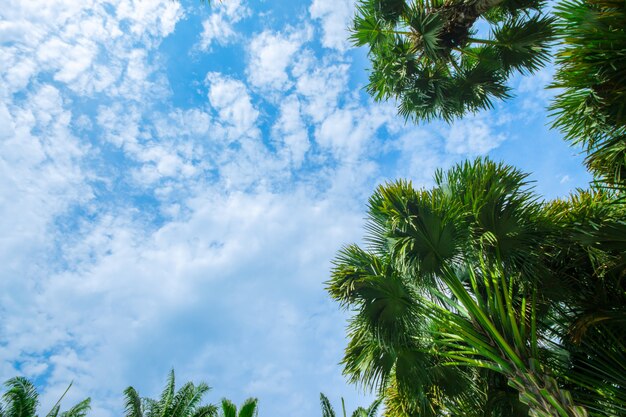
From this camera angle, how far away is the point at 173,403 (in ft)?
43.2

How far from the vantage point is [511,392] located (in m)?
6.38

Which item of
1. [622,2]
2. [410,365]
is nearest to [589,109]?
[622,2]

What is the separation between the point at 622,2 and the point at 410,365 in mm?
5692

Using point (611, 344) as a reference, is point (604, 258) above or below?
above

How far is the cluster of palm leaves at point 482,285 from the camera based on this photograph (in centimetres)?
513

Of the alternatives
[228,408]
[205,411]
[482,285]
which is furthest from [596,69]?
[205,411]

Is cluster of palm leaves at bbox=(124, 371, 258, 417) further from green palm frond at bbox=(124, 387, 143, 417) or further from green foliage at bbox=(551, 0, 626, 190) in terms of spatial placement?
green foliage at bbox=(551, 0, 626, 190)

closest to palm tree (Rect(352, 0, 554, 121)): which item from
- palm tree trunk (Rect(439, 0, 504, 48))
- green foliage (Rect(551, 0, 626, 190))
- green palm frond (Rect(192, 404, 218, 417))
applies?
palm tree trunk (Rect(439, 0, 504, 48))

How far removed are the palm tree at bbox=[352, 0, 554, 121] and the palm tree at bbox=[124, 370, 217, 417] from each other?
41.0ft

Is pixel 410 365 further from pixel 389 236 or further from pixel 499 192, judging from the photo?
pixel 499 192

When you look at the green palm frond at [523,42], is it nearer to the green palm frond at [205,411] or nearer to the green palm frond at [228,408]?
the green palm frond at [228,408]

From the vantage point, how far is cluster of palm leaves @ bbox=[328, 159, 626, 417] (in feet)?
16.8

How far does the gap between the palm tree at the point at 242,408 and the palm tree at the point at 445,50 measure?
10.0 meters

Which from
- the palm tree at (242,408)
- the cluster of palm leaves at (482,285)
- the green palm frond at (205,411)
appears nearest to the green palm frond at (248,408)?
the palm tree at (242,408)
